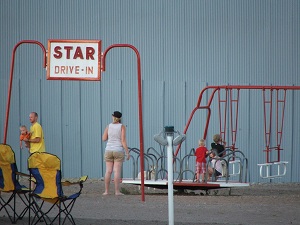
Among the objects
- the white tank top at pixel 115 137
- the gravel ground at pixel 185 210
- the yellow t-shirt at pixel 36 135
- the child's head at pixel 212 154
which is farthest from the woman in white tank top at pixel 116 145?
the child's head at pixel 212 154

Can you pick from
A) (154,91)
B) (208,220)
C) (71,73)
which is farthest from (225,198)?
(154,91)

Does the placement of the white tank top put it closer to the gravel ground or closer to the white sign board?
the gravel ground

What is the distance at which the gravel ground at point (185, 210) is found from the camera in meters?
16.7

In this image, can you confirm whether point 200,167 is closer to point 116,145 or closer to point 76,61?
point 116,145

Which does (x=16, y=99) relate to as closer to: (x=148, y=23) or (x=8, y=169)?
(x=148, y=23)

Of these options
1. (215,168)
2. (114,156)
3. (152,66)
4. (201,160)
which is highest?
(152,66)

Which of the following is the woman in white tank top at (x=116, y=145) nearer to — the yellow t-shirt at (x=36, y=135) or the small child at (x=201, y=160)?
the yellow t-shirt at (x=36, y=135)

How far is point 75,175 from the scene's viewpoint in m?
30.7

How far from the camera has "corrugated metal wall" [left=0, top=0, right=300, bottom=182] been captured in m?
30.3

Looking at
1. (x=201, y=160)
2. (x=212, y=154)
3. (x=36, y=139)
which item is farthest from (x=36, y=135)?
(x=212, y=154)

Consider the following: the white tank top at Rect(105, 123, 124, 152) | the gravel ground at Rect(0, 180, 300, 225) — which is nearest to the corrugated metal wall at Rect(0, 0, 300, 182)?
the gravel ground at Rect(0, 180, 300, 225)

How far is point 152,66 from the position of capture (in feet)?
100

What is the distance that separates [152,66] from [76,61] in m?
9.76

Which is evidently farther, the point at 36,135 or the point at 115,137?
the point at 36,135
